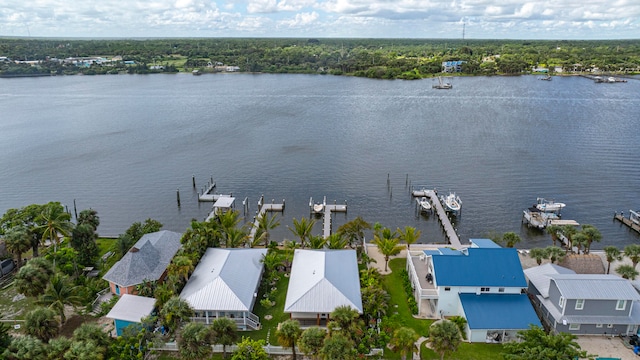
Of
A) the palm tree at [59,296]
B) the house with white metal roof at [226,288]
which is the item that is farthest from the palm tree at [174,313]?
the palm tree at [59,296]

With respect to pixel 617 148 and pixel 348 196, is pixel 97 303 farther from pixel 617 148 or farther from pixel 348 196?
pixel 617 148

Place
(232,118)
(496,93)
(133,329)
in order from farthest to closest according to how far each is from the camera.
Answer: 1. (496,93)
2. (232,118)
3. (133,329)

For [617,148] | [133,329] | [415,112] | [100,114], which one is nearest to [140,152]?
[100,114]

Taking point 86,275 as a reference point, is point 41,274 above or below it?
above

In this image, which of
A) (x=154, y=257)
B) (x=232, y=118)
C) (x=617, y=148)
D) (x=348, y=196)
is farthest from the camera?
(x=232, y=118)

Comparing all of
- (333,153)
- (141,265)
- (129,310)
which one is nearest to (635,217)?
(333,153)

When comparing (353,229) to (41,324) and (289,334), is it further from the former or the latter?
(41,324)
